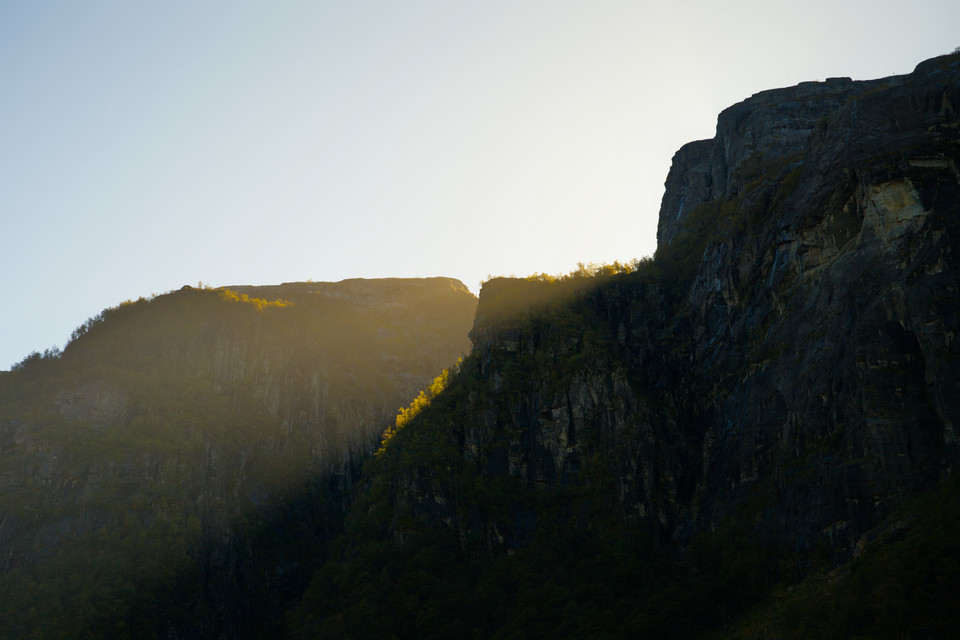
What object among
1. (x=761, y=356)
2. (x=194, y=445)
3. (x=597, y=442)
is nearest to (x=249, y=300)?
(x=194, y=445)

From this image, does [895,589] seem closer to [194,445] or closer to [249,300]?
[194,445]

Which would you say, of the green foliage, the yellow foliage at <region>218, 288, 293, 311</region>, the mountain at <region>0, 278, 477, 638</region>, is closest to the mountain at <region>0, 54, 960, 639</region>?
the green foliage

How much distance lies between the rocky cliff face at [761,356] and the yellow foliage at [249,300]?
4827cm

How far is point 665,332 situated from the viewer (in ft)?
313

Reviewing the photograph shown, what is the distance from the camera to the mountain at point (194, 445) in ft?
315

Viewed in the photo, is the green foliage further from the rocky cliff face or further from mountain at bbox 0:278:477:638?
mountain at bbox 0:278:477:638

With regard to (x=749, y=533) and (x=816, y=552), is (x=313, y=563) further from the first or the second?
(x=816, y=552)

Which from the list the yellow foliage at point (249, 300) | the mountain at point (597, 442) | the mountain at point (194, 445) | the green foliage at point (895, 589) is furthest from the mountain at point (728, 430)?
the yellow foliage at point (249, 300)

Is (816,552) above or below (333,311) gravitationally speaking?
below

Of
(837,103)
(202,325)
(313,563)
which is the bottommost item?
(313,563)

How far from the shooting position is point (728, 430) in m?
78.4

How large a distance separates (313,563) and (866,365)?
74.5 m

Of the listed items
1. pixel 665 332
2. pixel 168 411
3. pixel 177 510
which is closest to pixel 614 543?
pixel 665 332

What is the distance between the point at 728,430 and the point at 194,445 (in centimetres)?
7117
